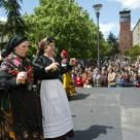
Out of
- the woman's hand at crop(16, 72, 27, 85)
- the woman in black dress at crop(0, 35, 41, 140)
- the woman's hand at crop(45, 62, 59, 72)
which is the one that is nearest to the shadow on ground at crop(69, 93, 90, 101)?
the woman's hand at crop(45, 62, 59, 72)

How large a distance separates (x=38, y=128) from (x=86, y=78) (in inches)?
549

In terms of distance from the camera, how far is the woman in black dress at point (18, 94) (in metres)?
4.87

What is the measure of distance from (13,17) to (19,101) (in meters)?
14.0

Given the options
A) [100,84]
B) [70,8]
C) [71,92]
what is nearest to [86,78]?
[100,84]

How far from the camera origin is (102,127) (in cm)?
735

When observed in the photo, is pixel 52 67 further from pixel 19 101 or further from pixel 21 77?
pixel 21 77

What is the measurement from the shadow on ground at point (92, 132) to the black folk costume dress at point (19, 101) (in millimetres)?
1763

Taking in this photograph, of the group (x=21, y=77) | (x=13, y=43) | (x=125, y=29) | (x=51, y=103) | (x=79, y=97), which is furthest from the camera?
(x=125, y=29)

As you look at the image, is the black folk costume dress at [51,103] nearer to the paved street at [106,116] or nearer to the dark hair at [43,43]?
the dark hair at [43,43]

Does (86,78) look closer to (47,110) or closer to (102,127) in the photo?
(102,127)

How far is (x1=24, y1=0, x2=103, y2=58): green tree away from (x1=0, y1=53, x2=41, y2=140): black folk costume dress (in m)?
32.1

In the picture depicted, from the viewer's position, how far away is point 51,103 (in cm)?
558

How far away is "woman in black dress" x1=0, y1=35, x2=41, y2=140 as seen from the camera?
4.87m

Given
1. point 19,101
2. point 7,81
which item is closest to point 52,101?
point 19,101
